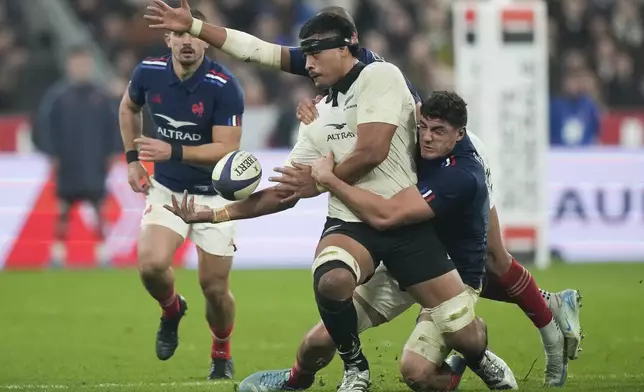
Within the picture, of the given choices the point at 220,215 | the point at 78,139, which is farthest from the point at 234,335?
the point at 78,139

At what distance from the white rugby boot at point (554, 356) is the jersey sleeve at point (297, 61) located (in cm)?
217

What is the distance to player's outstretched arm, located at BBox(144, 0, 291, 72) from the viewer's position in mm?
7430

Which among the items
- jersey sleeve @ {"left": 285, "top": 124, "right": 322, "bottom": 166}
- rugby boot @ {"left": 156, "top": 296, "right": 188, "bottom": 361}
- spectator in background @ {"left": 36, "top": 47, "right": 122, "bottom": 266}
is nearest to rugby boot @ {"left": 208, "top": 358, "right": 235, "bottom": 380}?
rugby boot @ {"left": 156, "top": 296, "right": 188, "bottom": 361}

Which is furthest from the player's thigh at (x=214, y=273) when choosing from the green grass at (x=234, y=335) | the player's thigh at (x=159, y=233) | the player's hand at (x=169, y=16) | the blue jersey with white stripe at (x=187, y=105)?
the player's hand at (x=169, y=16)

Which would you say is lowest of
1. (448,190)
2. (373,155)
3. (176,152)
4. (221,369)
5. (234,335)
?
(234,335)

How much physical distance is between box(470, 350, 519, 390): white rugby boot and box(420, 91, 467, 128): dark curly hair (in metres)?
1.34

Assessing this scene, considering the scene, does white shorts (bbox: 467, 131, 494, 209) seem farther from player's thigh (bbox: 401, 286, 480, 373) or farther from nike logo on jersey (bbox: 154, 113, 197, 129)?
nike logo on jersey (bbox: 154, 113, 197, 129)

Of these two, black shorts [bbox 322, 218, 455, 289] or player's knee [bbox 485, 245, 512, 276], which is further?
player's knee [bbox 485, 245, 512, 276]

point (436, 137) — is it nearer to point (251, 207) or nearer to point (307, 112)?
point (307, 112)

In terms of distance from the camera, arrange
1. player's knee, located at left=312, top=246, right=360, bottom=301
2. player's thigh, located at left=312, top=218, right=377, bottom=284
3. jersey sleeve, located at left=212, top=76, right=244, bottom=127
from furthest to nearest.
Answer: jersey sleeve, located at left=212, top=76, right=244, bottom=127
player's thigh, located at left=312, top=218, right=377, bottom=284
player's knee, located at left=312, top=246, right=360, bottom=301

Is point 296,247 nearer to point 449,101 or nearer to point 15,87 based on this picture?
point 15,87

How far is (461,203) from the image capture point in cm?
729

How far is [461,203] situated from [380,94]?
77 cm

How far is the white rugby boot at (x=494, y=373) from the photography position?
7448mm
